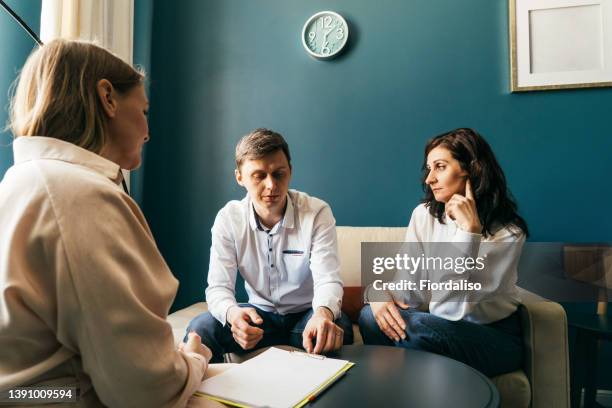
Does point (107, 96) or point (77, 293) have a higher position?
point (107, 96)

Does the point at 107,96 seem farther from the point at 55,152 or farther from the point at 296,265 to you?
the point at 296,265

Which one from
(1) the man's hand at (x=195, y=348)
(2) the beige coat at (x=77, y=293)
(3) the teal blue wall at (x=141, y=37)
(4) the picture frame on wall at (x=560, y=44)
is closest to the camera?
(2) the beige coat at (x=77, y=293)

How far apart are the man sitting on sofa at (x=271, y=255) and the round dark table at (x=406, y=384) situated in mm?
365

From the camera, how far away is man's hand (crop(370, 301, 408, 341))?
4.49 feet

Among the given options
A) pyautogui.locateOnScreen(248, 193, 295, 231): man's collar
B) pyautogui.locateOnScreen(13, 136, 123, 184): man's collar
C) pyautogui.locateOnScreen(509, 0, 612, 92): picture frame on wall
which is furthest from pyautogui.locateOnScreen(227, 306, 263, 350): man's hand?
pyautogui.locateOnScreen(509, 0, 612, 92): picture frame on wall

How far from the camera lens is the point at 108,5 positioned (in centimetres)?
228

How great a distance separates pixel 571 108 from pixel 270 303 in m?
1.73

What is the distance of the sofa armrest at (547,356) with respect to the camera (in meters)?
1.34

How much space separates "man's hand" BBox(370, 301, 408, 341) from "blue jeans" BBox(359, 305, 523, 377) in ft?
0.06

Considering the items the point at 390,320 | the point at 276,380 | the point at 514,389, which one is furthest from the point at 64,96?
the point at 514,389

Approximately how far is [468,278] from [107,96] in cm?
114

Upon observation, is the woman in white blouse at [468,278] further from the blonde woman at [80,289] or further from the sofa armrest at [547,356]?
the blonde woman at [80,289]

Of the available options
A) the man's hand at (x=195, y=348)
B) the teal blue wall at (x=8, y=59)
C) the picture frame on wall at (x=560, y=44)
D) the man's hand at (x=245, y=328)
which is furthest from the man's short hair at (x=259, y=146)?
the picture frame on wall at (x=560, y=44)

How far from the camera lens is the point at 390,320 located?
1.40 m
